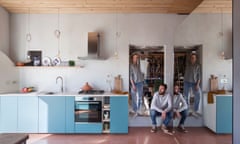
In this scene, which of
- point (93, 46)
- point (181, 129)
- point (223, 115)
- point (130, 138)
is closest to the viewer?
point (223, 115)

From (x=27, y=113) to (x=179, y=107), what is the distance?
3.22 meters

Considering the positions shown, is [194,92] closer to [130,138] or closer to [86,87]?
[130,138]

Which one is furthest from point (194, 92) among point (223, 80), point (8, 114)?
point (8, 114)

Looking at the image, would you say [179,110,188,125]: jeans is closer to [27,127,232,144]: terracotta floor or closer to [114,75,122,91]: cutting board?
[27,127,232,144]: terracotta floor

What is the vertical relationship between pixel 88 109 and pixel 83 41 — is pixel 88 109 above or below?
below

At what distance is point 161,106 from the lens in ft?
17.2

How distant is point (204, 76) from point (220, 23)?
939mm

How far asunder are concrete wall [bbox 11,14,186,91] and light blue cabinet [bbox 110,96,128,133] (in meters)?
0.71

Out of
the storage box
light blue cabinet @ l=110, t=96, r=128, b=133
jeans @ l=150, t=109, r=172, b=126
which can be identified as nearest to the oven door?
light blue cabinet @ l=110, t=96, r=128, b=133

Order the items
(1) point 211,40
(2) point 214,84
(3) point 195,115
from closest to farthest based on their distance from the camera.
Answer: (2) point 214,84 → (1) point 211,40 → (3) point 195,115

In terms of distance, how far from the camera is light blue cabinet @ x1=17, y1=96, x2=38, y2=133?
4926 millimetres

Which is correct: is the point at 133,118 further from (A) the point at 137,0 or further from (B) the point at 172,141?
(A) the point at 137,0

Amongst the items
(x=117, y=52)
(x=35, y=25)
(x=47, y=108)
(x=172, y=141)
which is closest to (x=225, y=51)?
(x=172, y=141)

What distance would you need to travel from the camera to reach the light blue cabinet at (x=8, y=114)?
488cm
